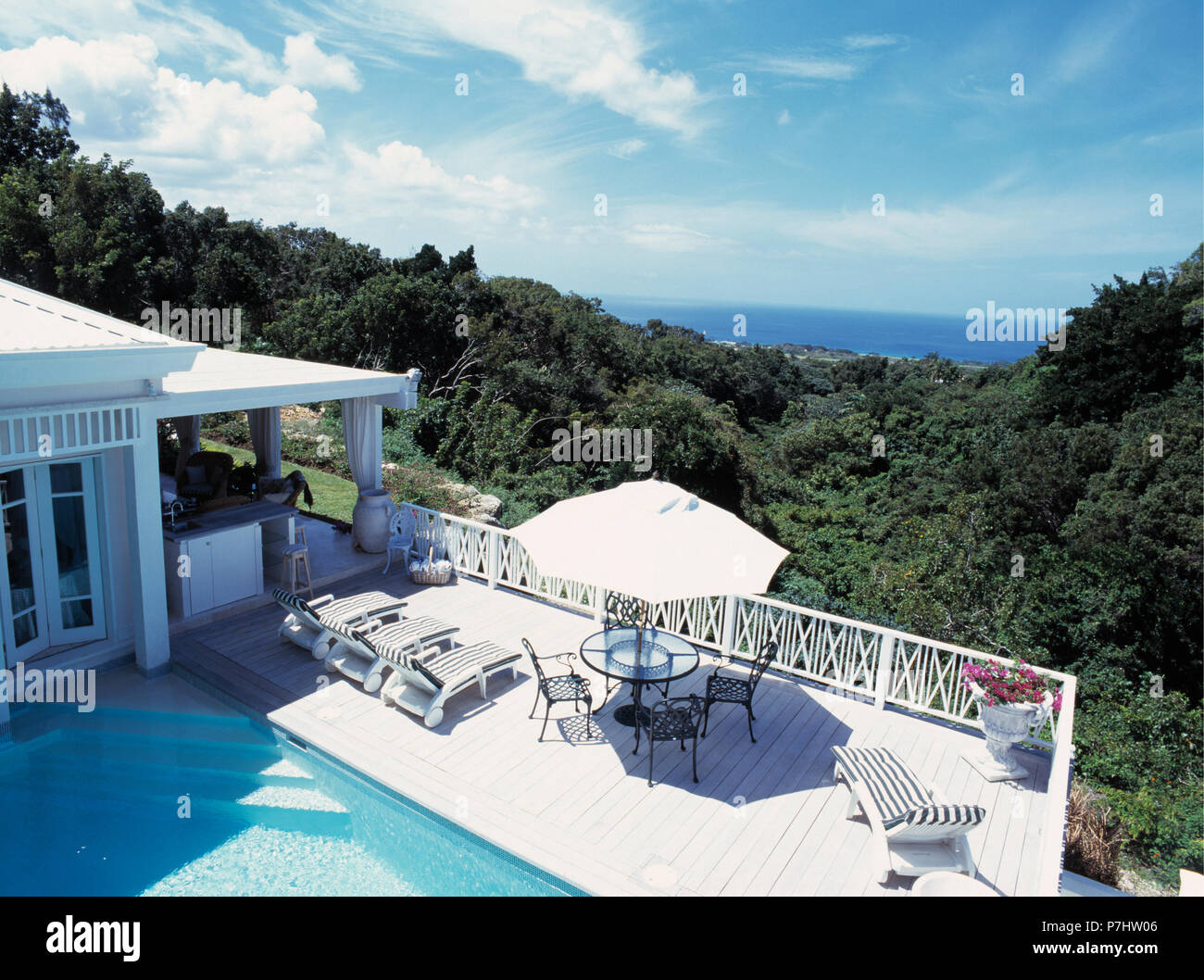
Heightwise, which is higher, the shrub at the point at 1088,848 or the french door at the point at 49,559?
the french door at the point at 49,559

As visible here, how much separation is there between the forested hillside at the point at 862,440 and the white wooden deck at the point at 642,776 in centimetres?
402

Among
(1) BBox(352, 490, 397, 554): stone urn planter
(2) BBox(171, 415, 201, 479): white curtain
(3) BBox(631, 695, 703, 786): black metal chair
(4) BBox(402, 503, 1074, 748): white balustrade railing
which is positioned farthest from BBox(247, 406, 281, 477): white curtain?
(3) BBox(631, 695, 703, 786): black metal chair

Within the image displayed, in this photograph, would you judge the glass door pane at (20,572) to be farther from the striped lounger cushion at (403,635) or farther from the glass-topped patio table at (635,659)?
the glass-topped patio table at (635,659)

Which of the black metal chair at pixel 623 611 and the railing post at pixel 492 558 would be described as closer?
the black metal chair at pixel 623 611

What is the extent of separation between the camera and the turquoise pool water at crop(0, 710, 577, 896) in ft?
16.6

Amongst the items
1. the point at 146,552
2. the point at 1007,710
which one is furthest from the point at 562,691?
the point at 146,552

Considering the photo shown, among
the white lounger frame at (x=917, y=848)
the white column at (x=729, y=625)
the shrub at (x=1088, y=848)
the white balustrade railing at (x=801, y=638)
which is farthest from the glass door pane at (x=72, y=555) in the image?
the shrub at (x=1088, y=848)

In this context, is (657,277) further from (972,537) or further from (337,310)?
(972,537)

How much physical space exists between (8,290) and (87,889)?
18.8 feet

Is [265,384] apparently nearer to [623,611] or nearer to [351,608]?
[351,608]

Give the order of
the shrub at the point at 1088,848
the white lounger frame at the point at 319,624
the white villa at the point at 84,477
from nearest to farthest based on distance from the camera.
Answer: the white villa at the point at 84,477 → the shrub at the point at 1088,848 → the white lounger frame at the point at 319,624

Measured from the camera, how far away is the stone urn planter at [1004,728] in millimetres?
6152

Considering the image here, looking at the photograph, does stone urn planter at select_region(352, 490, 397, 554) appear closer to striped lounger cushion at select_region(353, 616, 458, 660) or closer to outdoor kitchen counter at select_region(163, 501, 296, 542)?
outdoor kitchen counter at select_region(163, 501, 296, 542)

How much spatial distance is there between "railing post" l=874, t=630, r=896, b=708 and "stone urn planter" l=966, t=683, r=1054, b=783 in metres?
0.86
